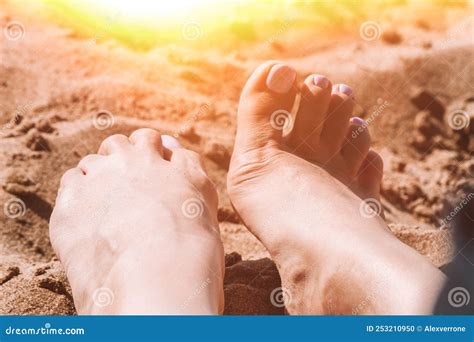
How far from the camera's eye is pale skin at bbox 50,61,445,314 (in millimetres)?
1405

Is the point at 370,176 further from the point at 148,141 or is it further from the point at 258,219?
the point at 148,141

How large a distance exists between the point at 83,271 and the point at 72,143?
0.68 meters

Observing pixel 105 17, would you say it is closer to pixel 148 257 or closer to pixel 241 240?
pixel 241 240

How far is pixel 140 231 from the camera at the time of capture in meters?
1.53

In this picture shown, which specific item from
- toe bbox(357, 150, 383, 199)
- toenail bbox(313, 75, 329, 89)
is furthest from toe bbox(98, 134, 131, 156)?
toe bbox(357, 150, 383, 199)

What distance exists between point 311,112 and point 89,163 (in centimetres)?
68

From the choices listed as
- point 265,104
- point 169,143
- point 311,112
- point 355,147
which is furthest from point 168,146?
point 355,147

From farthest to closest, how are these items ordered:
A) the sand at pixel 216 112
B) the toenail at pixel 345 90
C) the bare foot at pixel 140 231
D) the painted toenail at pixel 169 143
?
1. the toenail at pixel 345 90
2. the painted toenail at pixel 169 143
3. the sand at pixel 216 112
4. the bare foot at pixel 140 231

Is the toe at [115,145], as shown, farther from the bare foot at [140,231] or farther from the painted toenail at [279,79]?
the painted toenail at [279,79]

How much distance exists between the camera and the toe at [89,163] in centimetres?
184

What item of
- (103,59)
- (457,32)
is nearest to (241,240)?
(103,59)

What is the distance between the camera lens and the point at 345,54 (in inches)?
106

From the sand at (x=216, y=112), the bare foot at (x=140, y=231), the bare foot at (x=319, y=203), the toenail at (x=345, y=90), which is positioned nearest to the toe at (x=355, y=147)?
the bare foot at (x=319, y=203)

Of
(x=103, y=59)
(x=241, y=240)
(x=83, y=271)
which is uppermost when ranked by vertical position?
(x=103, y=59)
